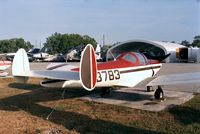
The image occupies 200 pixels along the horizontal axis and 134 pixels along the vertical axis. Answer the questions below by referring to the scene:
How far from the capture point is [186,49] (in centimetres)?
4678

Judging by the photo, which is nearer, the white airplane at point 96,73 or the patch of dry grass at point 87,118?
the patch of dry grass at point 87,118

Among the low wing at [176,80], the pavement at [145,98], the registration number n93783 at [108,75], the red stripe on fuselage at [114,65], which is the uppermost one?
the red stripe on fuselage at [114,65]

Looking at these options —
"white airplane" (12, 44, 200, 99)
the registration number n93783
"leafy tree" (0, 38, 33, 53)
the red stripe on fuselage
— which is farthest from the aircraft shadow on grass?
"leafy tree" (0, 38, 33, 53)

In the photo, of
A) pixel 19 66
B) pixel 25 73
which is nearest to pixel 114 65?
pixel 25 73

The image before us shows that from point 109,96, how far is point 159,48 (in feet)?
129

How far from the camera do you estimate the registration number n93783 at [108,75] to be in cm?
941

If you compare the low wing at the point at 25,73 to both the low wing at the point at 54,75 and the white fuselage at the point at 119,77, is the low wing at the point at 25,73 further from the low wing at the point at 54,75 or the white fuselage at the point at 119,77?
the white fuselage at the point at 119,77

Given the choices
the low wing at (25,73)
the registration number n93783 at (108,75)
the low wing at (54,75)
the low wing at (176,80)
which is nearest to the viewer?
the low wing at (54,75)

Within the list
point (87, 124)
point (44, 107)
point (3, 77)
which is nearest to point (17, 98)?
point (44, 107)

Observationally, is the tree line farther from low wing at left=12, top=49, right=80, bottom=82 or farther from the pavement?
low wing at left=12, top=49, right=80, bottom=82

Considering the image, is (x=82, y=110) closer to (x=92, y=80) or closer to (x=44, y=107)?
(x=44, y=107)

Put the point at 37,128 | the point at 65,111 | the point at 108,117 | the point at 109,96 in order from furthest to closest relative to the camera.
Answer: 1. the point at 109,96
2. the point at 65,111
3. the point at 108,117
4. the point at 37,128

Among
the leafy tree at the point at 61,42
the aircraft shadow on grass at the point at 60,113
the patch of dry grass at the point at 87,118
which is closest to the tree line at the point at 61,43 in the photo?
the leafy tree at the point at 61,42

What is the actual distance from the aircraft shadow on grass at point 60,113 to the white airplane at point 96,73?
0.90m
